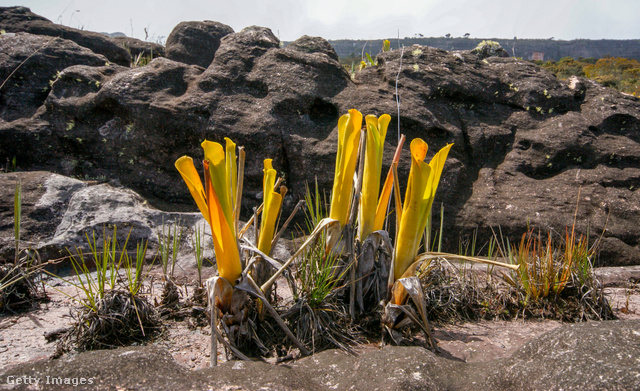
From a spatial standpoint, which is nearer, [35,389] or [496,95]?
[35,389]

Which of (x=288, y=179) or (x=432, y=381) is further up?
(x=288, y=179)

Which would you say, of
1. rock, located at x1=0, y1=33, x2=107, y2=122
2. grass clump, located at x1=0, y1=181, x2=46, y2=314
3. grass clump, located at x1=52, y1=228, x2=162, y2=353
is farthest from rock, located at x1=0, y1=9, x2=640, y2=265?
grass clump, located at x1=52, y1=228, x2=162, y2=353

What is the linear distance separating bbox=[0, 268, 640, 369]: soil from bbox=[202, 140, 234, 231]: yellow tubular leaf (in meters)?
0.67

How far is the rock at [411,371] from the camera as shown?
1172 mm

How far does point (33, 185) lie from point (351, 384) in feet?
9.56

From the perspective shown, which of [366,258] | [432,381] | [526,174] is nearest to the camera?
[432,381]

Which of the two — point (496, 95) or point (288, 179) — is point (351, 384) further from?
point (496, 95)

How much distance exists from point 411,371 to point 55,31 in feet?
23.8

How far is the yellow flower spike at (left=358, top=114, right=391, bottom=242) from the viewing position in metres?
2.04

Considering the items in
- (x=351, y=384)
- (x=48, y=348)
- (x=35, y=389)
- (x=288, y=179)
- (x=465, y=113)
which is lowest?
(x=48, y=348)

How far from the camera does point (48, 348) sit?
6.00 ft

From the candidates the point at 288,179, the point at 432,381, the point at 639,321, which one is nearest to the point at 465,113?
the point at 288,179

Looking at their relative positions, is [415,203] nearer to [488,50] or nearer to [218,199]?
[218,199]

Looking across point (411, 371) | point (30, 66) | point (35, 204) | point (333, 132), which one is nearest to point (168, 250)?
point (35, 204)
